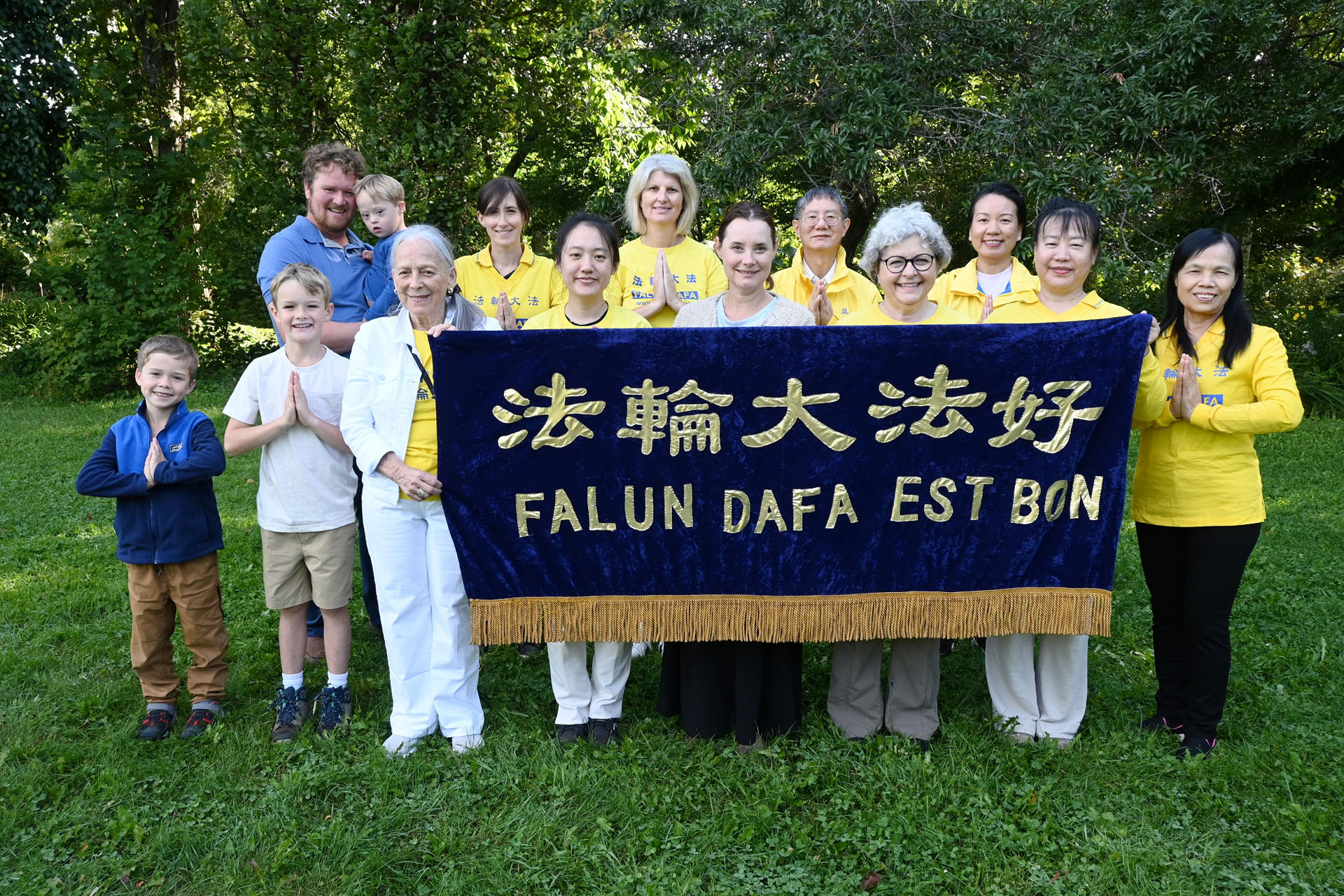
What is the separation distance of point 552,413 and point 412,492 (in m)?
0.56

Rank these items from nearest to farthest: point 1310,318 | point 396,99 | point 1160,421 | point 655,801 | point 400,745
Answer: point 655,801
point 1160,421
point 400,745
point 396,99
point 1310,318

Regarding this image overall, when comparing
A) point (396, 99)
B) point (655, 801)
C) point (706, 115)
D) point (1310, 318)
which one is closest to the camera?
point (655, 801)

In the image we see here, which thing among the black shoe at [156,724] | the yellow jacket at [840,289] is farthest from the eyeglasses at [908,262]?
the black shoe at [156,724]

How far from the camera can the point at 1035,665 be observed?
3.61 m

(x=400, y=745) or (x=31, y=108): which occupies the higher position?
(x=31, y=108)

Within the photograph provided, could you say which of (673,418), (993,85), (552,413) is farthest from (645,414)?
(993,85)

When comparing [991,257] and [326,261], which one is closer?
[991,257]

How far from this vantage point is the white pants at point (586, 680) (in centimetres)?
336

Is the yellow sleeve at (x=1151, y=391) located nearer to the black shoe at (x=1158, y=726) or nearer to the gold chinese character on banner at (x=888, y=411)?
the gold chinese character on banner at (x=888, y=411)

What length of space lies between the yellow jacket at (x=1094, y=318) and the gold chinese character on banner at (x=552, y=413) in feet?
4.91

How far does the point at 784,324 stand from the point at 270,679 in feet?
8.98

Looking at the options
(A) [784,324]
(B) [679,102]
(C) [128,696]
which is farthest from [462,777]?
(B) [679,102]

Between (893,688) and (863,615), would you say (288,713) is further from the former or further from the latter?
(893,688)

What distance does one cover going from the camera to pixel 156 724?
3410mm
